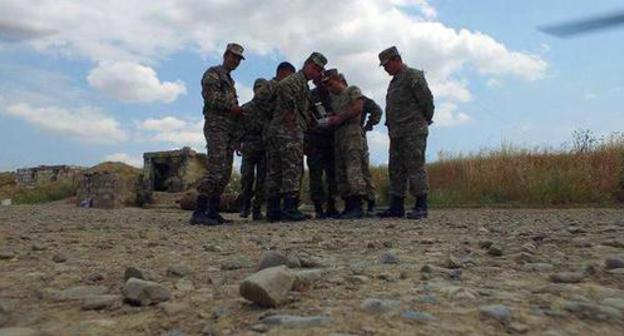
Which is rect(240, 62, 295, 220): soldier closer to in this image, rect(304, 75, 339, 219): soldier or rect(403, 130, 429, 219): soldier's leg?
rect(304, 75, 339, 219): soldier

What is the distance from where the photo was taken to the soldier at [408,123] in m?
8.01

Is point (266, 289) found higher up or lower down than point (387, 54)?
lower down

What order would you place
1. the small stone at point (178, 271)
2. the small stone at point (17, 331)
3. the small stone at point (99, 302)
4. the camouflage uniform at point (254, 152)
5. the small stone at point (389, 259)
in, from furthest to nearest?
the camouflage uniform at point (254, 152) < the small stone at point (389, 259) < the small stone at point (178, 271) < the small stone at point (99, 302) < the small stone at point (17, 331)

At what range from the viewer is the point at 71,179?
21922 millimetres

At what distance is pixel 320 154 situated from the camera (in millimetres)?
9023

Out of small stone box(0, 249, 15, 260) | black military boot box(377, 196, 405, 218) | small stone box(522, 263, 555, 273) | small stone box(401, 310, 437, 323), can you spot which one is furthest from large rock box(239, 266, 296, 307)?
black military boot box(377, 196, 405, 218)

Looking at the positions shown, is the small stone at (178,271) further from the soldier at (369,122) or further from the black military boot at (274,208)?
the soldier at (369,122)

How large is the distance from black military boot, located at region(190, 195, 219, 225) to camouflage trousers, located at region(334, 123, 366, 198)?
5.99 ft

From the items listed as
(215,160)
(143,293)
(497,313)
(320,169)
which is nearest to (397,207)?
(320,169)

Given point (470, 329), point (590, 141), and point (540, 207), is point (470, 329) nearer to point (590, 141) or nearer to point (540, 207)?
point (540, 207)

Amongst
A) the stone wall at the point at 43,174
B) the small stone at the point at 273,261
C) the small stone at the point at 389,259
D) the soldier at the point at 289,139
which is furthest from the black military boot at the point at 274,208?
the stone wall at the point at 43,174

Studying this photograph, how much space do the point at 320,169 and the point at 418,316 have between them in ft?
22.3

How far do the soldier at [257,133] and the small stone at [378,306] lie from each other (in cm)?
555

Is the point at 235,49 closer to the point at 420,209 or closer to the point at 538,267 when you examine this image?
the point at 420,209
